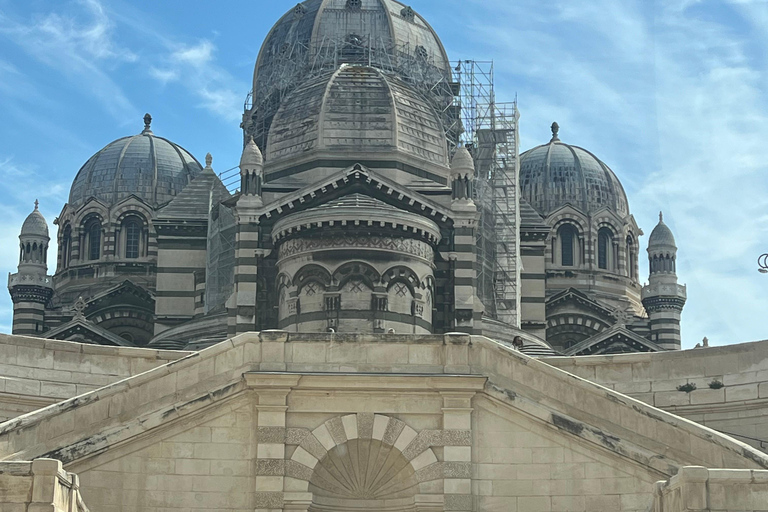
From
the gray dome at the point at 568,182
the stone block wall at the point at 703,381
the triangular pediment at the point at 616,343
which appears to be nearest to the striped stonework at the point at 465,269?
the triangular pediment at the point at 616,343

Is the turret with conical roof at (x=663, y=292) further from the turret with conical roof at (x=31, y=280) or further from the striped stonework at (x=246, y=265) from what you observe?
the turret with conical roof at (x=31, y=280)

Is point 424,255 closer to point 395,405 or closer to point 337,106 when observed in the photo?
point 337,106

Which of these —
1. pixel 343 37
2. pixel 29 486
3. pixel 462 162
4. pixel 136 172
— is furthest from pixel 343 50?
pixel 29 486

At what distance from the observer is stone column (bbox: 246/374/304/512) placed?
81.8ft

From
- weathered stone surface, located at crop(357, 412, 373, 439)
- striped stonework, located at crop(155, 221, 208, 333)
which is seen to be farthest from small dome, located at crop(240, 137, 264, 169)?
weathered stone surface, located at crop(357, 412, 373, 439)

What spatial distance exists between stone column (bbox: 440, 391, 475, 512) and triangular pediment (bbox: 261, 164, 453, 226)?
24047 mm

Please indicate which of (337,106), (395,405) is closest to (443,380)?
(395,405)

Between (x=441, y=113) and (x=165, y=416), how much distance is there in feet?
125

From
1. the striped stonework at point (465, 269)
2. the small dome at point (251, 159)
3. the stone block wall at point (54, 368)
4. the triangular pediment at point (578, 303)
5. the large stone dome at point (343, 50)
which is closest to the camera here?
the stone block wall at point (54, 368)

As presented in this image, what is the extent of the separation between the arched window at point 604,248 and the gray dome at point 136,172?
749 inches

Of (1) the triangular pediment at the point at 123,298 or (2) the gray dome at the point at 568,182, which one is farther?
(2) the gray dome at the point at 568,182

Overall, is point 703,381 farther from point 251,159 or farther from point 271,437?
point 251,159

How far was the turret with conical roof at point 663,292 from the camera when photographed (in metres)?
66.5

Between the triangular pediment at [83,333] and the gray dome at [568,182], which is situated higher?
the gray dome at [568,182]
